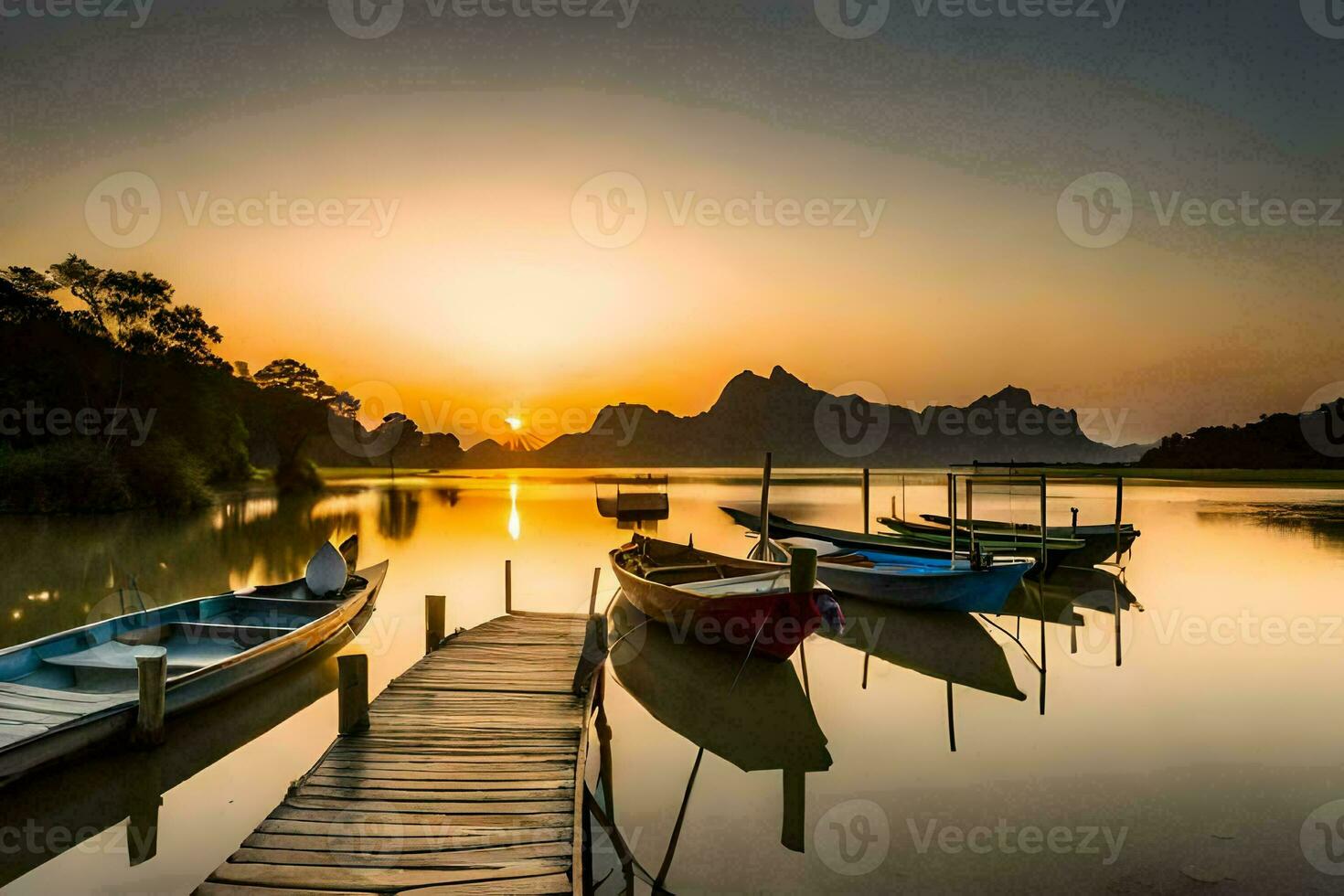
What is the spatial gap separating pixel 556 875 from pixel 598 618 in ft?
14.7

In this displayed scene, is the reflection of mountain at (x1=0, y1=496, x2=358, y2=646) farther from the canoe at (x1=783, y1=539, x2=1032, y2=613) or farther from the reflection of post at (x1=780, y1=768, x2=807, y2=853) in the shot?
the canoe at (x1=783, y1=539, x2=1032, y2=613)

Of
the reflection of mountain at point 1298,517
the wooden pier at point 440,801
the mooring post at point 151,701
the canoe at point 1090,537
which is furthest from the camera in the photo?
the reflection of mountain at point 1298,517

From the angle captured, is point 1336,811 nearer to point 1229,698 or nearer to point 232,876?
point 1229,698

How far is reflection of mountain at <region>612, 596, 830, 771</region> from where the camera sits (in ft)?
30.5

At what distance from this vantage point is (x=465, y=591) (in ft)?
70.7

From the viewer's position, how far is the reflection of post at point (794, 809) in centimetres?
704

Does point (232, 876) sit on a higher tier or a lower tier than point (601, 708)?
higher

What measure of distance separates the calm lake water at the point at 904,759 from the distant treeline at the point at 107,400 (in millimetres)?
21228

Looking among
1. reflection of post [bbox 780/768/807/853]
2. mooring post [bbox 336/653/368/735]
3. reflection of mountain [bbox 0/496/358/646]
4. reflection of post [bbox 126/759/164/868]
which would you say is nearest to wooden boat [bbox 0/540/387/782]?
reflection of post [bbox 126/759/164/868]

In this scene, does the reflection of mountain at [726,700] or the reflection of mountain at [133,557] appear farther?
the reflection of mountain at [133,557]

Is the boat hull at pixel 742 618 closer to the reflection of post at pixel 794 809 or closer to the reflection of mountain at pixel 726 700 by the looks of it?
the reflection of mountain at pixel 726 700

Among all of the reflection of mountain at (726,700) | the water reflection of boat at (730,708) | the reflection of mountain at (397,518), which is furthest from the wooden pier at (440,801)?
the reflection of mountain at (397,518)

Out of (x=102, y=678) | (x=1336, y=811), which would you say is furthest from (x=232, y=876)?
(x=1336, y=811)

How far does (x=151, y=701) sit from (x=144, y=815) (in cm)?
114
